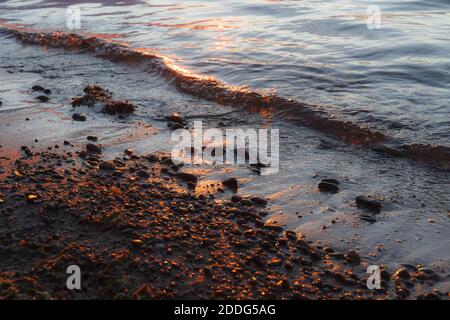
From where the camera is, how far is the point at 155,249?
328cm

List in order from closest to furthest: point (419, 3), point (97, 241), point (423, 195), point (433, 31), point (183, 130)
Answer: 1. point (97, 241)
2. point (423, 195)
3. point (183, 130)
4. point (433, 31)
5. point (419, 3)

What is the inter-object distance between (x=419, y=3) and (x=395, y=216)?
13.8 meters

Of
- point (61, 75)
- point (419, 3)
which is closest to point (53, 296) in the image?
point (61, 75)

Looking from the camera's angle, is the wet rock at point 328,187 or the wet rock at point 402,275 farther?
the wet rock at point 328,187

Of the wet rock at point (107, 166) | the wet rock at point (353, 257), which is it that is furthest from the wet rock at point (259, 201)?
the wet rock at point (107, 166)

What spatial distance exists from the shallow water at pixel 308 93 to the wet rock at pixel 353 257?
14 cm

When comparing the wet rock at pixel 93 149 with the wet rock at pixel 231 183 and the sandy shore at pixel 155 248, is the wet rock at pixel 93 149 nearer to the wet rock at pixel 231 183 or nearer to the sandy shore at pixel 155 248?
the sandy shore at pixel 155 248

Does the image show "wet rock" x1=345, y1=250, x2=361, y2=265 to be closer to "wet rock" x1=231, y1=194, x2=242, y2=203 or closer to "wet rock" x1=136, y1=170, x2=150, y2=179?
"wet rock" x1=231, y1=194, x2=242, y2=203

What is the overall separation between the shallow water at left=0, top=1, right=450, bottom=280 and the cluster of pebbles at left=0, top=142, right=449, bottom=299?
0.37 m

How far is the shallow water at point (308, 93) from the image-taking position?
4.02m

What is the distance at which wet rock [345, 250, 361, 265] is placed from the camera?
10.9 ft

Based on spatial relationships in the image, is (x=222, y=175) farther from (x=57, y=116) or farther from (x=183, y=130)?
(x=57, y=116)

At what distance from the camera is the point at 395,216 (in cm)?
399

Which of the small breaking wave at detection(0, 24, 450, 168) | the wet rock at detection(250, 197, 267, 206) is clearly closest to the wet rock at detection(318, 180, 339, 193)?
the wet rock at detection(250, 197, 267, 206)
